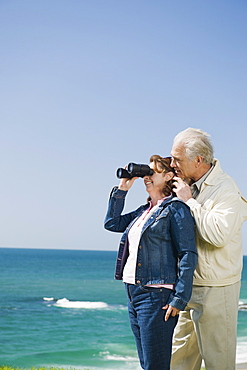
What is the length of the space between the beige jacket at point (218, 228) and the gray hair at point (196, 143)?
3.7 inches

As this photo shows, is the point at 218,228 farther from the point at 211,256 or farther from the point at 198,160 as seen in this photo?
the point at 198,160

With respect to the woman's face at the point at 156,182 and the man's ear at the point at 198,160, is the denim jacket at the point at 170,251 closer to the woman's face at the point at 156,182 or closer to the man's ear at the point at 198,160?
the woman's face at the point at 156,182

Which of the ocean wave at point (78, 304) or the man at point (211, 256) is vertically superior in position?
the man at point (211, 256)

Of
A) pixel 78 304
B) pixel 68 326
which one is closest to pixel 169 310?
pixel 68 326

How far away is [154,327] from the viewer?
2434mm

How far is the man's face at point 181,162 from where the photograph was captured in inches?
106

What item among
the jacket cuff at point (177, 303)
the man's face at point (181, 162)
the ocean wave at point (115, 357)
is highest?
the man's face at point (181, 162)

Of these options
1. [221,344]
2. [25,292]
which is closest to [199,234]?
[221,344]

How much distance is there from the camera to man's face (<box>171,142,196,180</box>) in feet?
8.80

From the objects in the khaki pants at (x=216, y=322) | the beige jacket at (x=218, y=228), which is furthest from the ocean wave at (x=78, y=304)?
the beige jacket at (x=218, y=228)

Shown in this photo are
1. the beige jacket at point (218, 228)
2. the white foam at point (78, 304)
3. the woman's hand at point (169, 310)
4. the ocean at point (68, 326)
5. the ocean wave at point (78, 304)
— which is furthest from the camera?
the white foam at point (78, 304)

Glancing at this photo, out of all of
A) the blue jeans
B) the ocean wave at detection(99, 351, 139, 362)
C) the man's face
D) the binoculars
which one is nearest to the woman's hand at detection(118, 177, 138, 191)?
the binoculars

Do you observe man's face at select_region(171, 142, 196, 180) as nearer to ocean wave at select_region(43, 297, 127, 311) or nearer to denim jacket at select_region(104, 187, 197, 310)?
denim jacket at select_region(104, 187, 197, 310)

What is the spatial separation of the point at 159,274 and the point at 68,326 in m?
19.3
